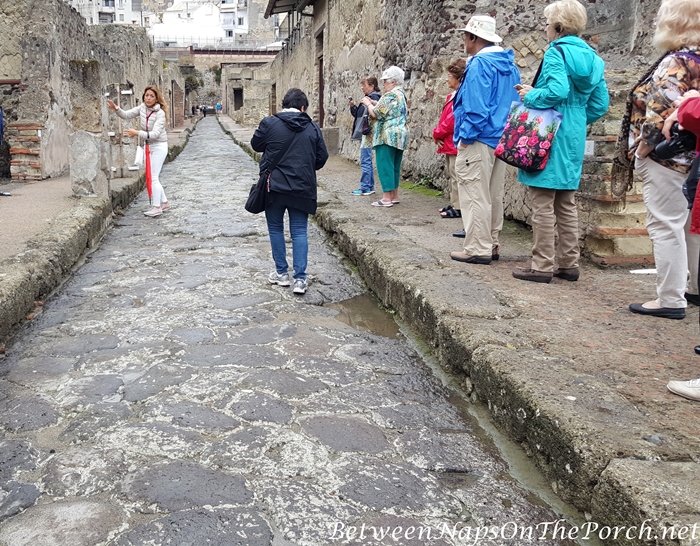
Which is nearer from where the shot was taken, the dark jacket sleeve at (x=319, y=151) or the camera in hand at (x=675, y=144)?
the camera in hand at (x=675, y=144)

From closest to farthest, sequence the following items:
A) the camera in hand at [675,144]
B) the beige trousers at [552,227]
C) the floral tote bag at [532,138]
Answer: the camera in hand at [675,144], the floral tote bag at [532,138], the beige trousers at [552,227]

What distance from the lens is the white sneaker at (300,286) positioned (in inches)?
187

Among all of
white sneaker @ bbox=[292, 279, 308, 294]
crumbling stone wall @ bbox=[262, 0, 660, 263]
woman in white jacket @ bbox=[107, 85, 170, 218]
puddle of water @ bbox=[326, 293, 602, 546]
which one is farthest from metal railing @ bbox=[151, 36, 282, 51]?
puddle of water @ bbox=[326, 293, 602, 546]

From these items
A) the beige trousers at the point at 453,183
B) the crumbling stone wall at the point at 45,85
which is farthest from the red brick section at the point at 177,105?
the beige trousers at the point at 453,183

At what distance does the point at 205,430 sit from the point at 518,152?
2503 mm

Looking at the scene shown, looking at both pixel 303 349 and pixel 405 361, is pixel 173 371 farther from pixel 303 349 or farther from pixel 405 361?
pixel 405 361

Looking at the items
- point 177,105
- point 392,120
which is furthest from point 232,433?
point 177,105

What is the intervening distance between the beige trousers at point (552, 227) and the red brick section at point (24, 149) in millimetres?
7711

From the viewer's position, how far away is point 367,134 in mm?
8016

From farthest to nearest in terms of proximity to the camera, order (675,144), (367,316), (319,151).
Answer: (319,151) → (367,316) → (675,144)

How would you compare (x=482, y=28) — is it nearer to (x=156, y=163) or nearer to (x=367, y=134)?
(x=367, y=134)

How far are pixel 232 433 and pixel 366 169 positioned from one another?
610 cm

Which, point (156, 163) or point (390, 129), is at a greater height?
point (390, 129)

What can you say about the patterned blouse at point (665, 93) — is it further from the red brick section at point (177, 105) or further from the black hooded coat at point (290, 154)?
the red brick section at point (177, 105)
